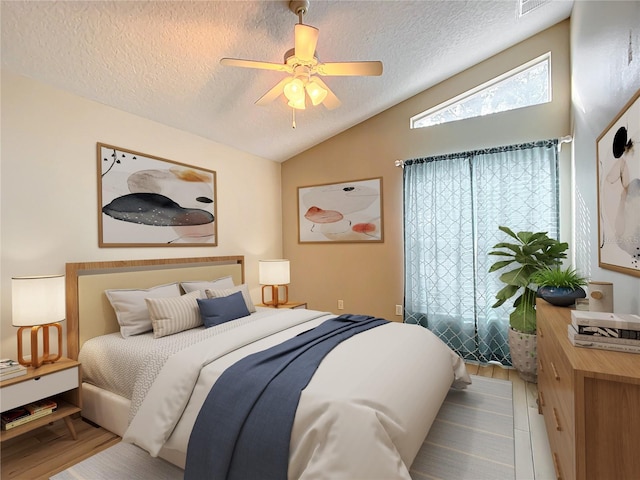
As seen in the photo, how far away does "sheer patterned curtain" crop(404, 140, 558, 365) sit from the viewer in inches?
130

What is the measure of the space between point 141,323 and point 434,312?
9.60ft

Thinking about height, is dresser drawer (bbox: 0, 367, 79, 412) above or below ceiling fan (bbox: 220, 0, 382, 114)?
below

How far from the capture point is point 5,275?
86.7 inches

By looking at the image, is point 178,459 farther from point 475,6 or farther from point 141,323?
point 475,6

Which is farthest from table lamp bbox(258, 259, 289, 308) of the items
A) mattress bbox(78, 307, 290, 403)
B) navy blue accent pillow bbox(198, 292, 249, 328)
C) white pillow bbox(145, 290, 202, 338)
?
mattress bbox(78, 307, 290, 403)

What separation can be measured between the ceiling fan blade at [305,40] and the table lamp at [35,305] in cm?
214

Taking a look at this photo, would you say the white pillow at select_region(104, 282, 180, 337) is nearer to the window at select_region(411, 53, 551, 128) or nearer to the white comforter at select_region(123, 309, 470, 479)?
the white comforter at select_region(123, 309, 470, 479)

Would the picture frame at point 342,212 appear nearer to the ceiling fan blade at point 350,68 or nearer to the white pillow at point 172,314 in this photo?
the ceiling fan blade at point 350,68

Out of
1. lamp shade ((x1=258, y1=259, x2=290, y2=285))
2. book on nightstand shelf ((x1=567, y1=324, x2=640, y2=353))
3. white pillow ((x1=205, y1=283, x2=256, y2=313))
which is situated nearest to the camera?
book on nightstand shelf ((x1=567, y1=324, x2=640, y2=353))

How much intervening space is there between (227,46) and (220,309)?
2067 mm

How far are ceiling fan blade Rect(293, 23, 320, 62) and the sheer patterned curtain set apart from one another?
85.8 inches

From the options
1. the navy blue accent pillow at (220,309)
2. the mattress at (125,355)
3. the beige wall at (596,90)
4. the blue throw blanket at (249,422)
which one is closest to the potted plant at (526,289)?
the beige wall at (596,90)

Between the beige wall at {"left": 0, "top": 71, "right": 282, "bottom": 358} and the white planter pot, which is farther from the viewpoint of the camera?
the white planter pot

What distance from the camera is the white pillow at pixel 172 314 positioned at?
251 centimetres
